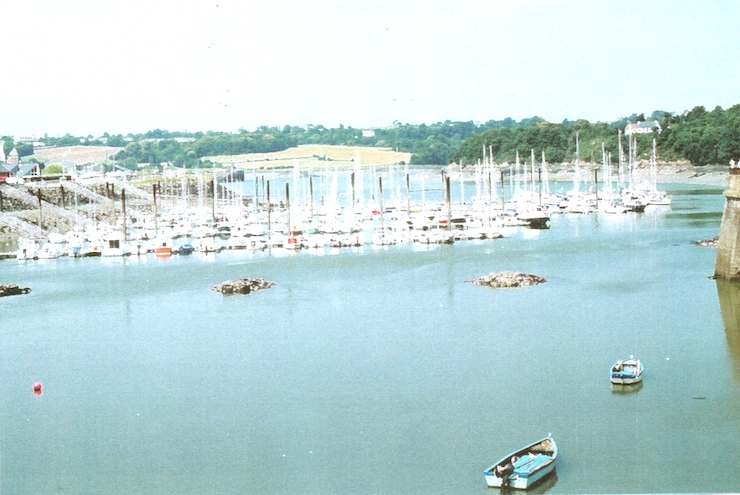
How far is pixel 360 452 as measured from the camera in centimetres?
595

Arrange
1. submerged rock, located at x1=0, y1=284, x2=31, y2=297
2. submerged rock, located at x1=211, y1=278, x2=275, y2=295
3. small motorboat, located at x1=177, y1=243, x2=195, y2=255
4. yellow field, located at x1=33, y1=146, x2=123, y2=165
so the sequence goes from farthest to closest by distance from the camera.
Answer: yellow field, located at x1=33, y1=146, x2=123, y2=165, small motorboat, located at x1=177, y1=243, x2=195, y2=255, submerged rock, located at x1=0, y1=284, x2=31, y2=297, submerged rock, located at x1=211, y1=278, x2=275, y2=295

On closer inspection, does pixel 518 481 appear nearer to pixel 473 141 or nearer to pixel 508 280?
pixel 508 280

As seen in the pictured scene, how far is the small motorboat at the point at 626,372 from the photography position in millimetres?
7223

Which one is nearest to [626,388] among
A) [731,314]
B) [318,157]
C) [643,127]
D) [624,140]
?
[731,314]

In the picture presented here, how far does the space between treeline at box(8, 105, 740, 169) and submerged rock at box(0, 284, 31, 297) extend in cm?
862

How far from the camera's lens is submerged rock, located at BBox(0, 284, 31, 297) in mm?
12398

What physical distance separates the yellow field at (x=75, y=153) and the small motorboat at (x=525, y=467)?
19.0m

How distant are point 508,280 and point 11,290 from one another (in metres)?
6.24

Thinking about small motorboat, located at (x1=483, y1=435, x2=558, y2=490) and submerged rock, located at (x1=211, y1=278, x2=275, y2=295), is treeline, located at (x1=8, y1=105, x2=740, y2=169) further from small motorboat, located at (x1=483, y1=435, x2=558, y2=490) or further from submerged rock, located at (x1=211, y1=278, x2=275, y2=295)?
small motorboat, located at (x1=483, y1=435, x2=558, y2=490)

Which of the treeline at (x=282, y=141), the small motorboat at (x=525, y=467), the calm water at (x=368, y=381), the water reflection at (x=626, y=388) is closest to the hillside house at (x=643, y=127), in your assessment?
the treeline at (x=282, y=141)

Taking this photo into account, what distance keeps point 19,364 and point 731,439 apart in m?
5.95

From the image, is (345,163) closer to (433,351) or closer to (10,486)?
(433,351)

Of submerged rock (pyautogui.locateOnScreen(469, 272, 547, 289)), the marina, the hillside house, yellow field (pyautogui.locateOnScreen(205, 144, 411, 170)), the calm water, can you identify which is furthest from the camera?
yellow field (pyautogui.locateOnScreen(205, 144, 411, 170))

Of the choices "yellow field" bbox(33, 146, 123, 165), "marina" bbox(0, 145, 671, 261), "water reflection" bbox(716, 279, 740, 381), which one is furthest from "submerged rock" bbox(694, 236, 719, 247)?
"yellow field" bbox(33, 146, 123, 165)
